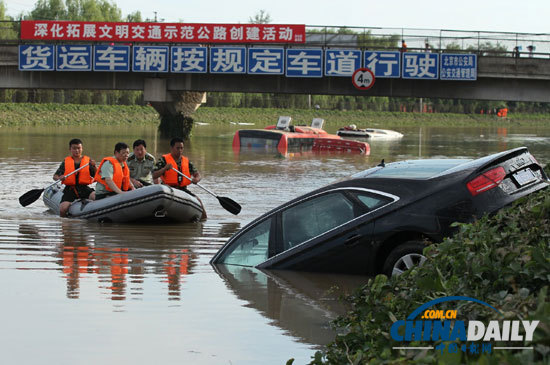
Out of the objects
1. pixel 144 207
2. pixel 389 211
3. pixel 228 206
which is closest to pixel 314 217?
pixel 389 211

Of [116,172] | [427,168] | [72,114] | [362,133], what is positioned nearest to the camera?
[427,168]

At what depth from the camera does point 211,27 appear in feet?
141

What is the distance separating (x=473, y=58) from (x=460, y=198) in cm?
3102

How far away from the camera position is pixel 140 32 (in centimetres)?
4369

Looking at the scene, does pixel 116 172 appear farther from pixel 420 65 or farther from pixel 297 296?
pixel 420 65

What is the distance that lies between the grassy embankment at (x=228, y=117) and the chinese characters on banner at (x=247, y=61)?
2731cm

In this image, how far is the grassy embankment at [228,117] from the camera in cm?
7331

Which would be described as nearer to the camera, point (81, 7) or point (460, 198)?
point (460, 198)

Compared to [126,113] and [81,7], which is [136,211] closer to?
[126,113]

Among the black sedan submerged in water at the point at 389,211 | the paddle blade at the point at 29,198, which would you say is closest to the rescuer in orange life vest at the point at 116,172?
the paddle blade at the point at 29,198

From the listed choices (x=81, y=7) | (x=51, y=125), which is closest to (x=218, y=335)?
(x=51, y=125)

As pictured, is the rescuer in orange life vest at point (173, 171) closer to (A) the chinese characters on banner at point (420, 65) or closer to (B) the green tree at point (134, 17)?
(A) the chinese characters on banner at point (420, 65)

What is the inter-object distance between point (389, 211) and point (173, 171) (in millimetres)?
7975

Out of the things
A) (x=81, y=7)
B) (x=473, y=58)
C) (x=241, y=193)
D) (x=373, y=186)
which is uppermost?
(x=81, y=7)
